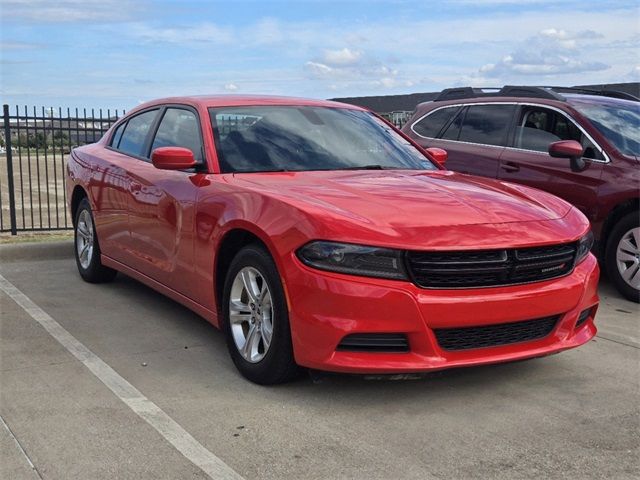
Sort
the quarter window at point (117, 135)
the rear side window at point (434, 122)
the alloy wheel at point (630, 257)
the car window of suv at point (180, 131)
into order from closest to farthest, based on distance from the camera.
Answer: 1. the car window of suv at point (180, 131)
2. the alloy wheel at point (630, 257)
3. the quarter window at point (117, 135)
4. the rear side window at point (434, 122)

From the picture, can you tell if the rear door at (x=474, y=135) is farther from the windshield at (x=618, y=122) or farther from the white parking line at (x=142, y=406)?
the white parking line at (x=142, y=406)

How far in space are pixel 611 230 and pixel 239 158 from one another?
3501 mm

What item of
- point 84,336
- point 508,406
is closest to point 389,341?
point 508,406

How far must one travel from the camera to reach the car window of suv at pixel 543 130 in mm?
6770

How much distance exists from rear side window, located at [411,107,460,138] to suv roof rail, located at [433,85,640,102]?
222 millimetres

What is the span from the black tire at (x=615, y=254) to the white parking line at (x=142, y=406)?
419 centimetres

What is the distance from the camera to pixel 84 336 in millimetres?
5035

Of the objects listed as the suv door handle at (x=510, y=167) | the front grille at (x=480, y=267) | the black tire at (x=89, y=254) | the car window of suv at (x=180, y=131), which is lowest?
the black tire at (x=89, y=254)

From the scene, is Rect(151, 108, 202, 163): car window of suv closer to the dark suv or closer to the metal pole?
the dark suv

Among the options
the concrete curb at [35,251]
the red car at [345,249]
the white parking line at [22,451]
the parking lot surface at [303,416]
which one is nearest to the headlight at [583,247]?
the red car at [345,249]

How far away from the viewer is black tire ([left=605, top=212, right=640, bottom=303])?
605cm

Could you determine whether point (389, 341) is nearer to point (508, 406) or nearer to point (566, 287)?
point (508, 406)

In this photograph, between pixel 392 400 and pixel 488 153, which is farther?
pixel 488 153

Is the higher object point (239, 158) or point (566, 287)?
point (239, 158)
